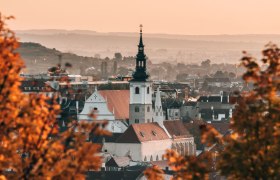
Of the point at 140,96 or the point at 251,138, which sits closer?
the point at 251,138

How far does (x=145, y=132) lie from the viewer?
10981cm

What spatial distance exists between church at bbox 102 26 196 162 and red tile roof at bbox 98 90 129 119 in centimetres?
360

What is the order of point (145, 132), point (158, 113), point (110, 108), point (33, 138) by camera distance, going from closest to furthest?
point (33, 138), point (145, 132), point (158, 113), point (110, 108)

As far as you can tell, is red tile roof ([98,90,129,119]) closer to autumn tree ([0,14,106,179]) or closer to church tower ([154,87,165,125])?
church tower ([154,87,165,125])

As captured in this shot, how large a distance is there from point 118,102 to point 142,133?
13.6 m

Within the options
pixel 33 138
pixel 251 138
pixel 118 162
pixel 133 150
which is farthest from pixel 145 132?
pixel 33 138

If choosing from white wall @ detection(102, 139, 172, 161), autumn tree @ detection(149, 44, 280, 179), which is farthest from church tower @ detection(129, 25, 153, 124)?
autumn tree @ detection(149, 44, 280, 179)

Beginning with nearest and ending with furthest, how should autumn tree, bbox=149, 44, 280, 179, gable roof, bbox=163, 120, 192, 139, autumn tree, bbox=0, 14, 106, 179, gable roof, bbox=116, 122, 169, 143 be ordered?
1. autumn tree, bbox=0, 14, 106, 179
2. autumn tree, bbox=149, 44, 280, 179
3. gable roof, bbox=116, 122, 169, 143
4. gable roof, bbox=163, 120, 192, 139

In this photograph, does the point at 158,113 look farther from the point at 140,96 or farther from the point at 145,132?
the point at 145,132

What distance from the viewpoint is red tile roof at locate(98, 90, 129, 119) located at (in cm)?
12031

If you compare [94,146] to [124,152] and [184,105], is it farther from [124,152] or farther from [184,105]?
[184,105]

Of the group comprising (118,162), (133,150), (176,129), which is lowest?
(118,162)

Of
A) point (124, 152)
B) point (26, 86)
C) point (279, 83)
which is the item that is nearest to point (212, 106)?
point (26, 86)

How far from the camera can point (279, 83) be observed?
19.9m
